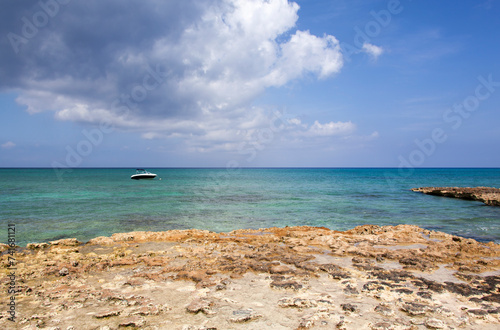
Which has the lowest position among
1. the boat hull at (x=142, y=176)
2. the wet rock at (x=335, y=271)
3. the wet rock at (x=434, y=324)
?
the wet rock at (x=335, y=271)

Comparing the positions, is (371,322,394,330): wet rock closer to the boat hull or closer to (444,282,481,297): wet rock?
(444,282,481,297): wet rock

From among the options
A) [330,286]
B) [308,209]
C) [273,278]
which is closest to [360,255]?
[330,286]

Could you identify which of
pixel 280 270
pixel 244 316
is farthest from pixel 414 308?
pixel 244 316

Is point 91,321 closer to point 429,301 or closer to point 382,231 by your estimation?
point 429,301

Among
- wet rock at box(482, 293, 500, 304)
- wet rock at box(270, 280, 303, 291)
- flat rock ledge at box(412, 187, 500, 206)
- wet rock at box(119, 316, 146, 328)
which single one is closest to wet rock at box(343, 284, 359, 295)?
wet rock at box(270, 280, 303, 291)

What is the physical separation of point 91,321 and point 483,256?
12.0 metres

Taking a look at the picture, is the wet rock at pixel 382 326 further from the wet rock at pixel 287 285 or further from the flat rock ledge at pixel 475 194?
the flat rock ledge at pixel 475 194

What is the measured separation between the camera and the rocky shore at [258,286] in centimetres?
529

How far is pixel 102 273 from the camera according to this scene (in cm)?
789

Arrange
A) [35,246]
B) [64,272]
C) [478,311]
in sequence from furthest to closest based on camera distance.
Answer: [35,246]
[64,272]
[478,311]

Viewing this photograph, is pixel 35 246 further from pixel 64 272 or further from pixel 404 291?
pixel 404 291

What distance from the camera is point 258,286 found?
6914 mm

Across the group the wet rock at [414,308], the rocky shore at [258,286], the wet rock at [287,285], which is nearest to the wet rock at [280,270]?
the rocky shore at [258,286]

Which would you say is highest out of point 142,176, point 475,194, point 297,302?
point 142,176
